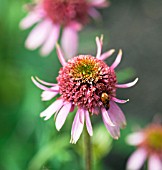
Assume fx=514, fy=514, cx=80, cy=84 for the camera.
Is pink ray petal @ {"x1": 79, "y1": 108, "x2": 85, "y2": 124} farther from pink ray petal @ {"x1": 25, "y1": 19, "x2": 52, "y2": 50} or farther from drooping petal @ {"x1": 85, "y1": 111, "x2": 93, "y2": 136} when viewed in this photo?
pink ray petal @ {"x1": 25, "y1": 19, "x2": 52, "y2": 50}

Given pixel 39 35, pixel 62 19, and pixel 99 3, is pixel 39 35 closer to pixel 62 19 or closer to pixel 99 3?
pixel 62 19

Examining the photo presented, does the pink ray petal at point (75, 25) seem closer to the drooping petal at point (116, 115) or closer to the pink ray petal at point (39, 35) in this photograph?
the pink ray petal at point (39, 35)

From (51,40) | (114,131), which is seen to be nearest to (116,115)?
(114,131)

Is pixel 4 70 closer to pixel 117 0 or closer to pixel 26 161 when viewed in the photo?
pixel 26 161

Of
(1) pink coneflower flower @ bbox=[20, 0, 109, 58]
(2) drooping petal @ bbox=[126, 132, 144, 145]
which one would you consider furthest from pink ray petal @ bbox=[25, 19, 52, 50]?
(2) drooping petal @ bbox=[126, 132, 144, 145]

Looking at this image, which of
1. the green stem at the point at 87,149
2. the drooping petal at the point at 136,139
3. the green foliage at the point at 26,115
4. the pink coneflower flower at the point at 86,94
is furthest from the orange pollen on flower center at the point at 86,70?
the drooping petal at the point at 136,139

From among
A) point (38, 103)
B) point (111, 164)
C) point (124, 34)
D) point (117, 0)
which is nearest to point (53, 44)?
point (38, 103)

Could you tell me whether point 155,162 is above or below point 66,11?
below
